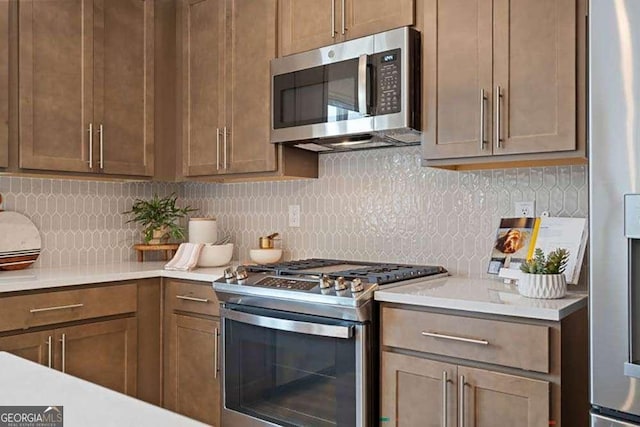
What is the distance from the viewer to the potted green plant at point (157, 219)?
10.9 ft

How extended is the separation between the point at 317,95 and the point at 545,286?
51.4 inches

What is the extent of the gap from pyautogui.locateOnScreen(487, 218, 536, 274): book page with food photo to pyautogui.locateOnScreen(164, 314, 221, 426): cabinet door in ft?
4.27

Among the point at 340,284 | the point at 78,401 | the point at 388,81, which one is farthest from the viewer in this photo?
the point at 388,81

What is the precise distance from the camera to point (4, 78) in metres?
2.61

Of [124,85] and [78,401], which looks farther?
[124,85]

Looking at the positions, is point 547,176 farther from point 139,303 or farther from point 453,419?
point 139,303

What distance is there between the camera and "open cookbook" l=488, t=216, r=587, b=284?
2.13 metres

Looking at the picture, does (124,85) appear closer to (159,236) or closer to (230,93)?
(230,93)

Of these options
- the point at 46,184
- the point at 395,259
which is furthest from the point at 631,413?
the point at 46,184

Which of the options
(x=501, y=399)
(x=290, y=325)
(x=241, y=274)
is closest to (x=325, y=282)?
(x=290, y=325)

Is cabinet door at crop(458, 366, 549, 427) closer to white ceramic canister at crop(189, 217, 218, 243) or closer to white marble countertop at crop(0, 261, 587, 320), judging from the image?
white marble countertop at crop(0, 261, 587, 320)

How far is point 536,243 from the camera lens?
2230 mm

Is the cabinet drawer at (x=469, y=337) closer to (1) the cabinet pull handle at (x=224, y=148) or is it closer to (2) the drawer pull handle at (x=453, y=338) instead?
(2) the drawer pull handle at (x=453, y=338)

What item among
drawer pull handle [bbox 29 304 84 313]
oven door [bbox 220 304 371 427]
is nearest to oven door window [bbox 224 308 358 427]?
oven door [bbox 220 304 371 427]
